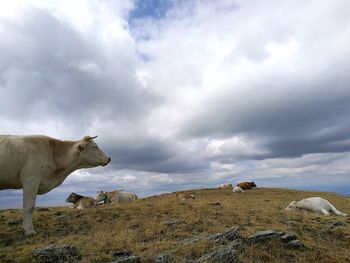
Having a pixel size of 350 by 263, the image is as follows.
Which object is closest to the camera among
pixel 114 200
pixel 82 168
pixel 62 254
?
pixel 62 254

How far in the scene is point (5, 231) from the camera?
1139 centimetres

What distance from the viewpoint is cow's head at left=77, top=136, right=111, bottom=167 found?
13117 millimetres

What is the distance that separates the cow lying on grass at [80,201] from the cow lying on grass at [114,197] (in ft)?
3.42

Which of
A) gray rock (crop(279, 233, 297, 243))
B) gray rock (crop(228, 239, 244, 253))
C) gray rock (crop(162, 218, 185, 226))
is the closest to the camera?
gray rock (crop(228, 239, 244, 253))

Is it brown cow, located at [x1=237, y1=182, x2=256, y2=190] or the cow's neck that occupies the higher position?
brown cow, located at [x1=237, y1=182, x2=256, y2=190]

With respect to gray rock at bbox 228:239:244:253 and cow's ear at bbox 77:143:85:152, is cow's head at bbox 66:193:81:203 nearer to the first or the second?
cow's ear at bbox 77:143:85:152

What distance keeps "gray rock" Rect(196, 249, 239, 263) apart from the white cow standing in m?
5.98

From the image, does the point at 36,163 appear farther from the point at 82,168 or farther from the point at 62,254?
the point at 62,254

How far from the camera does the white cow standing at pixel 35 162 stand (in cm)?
1105

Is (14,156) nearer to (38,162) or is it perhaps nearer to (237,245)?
(38,162)

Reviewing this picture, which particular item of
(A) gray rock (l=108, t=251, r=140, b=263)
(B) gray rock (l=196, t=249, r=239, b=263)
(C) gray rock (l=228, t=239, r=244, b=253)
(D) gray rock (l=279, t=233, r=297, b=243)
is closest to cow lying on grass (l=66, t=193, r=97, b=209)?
(A) gray rock (l=108, t=251, r=140, b=263)

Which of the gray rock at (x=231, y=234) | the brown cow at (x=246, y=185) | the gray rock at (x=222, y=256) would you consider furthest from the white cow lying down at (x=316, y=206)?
the brown cow at (x=246, y=185)

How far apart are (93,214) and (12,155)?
413 centimetres

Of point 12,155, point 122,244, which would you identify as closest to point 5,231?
point 12,155
